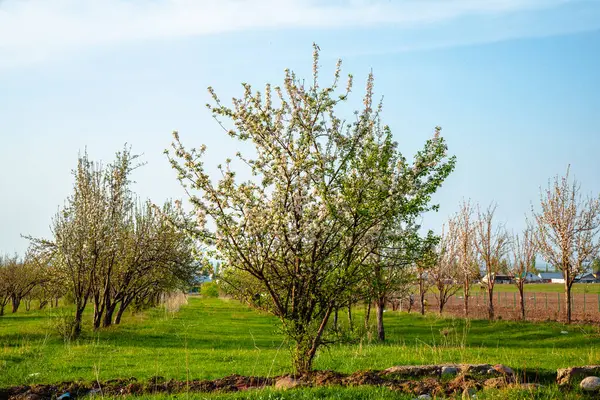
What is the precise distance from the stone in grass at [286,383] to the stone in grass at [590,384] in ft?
15.6

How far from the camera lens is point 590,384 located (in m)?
9.13

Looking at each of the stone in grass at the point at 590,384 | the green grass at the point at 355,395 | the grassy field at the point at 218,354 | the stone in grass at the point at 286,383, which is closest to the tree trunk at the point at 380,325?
the grassy field at the point at 218,354

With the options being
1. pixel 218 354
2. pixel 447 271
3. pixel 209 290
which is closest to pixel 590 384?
pixel 218 354

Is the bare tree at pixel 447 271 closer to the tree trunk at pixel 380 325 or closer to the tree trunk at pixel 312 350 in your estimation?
the tree trunk at pixel 380 325

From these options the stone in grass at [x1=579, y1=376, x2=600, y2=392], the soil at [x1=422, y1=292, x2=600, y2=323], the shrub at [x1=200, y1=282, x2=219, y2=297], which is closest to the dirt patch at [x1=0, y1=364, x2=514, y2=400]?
the stone in grass at [x1=579, y1=376, x2=600, y2=392]

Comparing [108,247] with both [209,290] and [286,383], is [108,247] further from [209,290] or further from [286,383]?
[209,290]

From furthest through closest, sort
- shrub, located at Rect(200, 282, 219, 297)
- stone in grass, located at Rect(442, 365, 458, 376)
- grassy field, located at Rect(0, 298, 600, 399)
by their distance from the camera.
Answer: shrub, located at Rect(200, 282, 219, 297)
grassy field, located at Rect(0, 298, 600, 399)
stone in grass, located at Rect(442, 365, 458, 376)

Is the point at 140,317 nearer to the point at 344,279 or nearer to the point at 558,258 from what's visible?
the point at 558,258

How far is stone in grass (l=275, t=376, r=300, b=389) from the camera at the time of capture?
9.55 m

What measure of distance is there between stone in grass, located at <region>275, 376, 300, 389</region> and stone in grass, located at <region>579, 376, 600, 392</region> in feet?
15.6

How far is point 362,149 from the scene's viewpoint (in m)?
10.5

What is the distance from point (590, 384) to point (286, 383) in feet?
16.6

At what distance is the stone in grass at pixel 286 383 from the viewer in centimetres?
955

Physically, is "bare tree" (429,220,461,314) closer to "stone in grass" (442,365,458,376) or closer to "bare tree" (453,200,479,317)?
"bare tree" (453,200,479,317)
